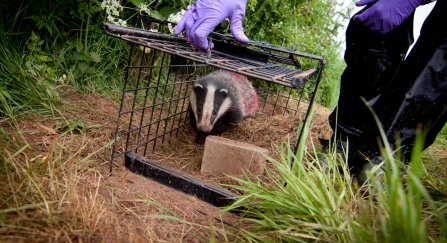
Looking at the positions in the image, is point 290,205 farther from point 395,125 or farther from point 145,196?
point 395,125

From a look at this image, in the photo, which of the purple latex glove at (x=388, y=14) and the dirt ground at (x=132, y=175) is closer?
the dirt ground at (x=132, y=175)

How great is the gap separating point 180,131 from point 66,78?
1.26 m

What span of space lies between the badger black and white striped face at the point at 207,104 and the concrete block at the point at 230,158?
577 millimetres

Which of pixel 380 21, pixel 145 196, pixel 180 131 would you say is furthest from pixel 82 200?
pixel 380 21

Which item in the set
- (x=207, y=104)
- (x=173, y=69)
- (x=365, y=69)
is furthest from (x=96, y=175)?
(x=173, y=69)

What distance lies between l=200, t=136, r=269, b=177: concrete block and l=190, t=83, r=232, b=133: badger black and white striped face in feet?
1.89

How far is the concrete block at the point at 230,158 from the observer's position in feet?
7.58

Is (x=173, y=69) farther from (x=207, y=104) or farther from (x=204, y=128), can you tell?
(x=204, y=128)

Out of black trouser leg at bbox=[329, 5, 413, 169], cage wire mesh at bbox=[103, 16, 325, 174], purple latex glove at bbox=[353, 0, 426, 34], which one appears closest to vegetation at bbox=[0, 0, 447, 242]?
cage wire mesh at bbox=[103, 16, 325, 174]

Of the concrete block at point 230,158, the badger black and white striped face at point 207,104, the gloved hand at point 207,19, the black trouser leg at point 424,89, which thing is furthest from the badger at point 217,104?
the black trouser leg at point 424,89

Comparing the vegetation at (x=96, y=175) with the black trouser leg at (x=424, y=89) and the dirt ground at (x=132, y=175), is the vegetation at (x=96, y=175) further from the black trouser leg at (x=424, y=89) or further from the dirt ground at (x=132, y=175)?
the black trouser leg at (x=424, y=89)

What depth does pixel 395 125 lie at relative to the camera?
2197mm

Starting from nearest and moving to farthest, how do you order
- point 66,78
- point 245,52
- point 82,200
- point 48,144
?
point 82,200, point 48,144, point 245,52, point 66,78

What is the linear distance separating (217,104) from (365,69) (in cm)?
143
